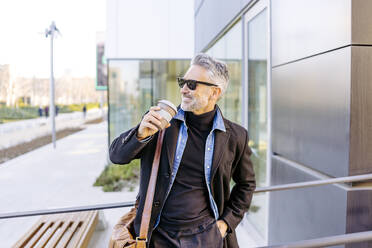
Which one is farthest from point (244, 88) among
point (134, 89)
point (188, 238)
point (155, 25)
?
point (134, 89)

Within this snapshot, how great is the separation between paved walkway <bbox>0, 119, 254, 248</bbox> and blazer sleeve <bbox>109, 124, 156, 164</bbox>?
4.04 m

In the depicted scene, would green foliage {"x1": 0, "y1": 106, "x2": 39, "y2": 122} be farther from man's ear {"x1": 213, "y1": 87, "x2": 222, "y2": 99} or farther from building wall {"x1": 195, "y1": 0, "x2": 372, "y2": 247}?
man's ear {"x1": 213, "y1": 87, "x2": 222, "y2": 99}

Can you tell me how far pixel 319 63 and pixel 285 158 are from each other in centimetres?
127

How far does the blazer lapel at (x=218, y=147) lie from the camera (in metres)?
1.83

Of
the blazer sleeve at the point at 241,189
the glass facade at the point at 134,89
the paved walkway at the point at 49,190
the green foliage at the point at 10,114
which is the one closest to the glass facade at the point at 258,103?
the paved walkway at the point at 49,190

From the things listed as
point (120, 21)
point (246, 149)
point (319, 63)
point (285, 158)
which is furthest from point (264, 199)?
point (120, 21)

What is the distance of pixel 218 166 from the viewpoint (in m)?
1.84

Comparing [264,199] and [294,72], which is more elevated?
[294,72]

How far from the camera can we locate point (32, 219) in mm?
6961

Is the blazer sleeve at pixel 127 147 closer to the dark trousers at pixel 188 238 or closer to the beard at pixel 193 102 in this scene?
the beard at pixel 193 102

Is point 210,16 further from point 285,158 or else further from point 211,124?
point 211,124

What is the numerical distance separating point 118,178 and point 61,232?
6980 mm

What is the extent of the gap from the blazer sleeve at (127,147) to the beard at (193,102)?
1.01ft

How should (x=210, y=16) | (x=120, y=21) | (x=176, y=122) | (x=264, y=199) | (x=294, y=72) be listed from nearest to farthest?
(x=176, y=122) → (x=294, y=72) → (x=264, y=199) → (x=210, y=16) → (x=120, y=21)
